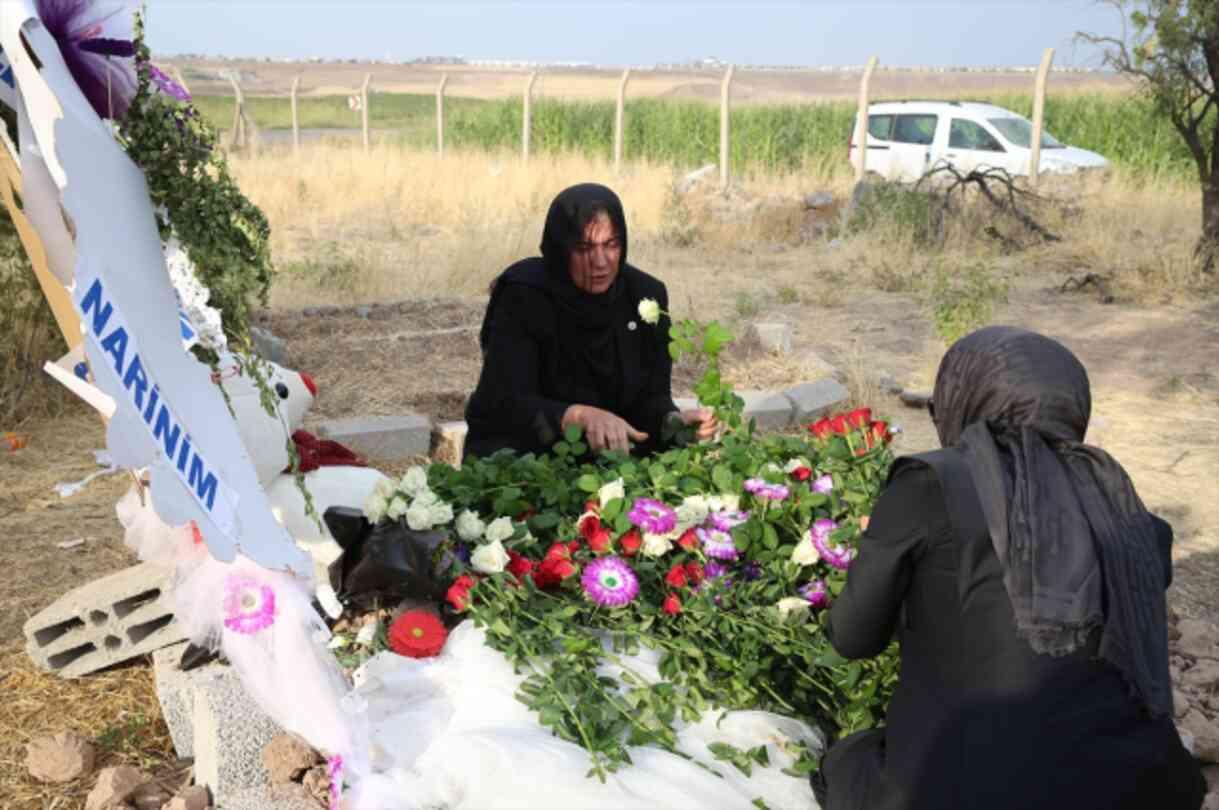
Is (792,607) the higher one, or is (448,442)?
(792,607)

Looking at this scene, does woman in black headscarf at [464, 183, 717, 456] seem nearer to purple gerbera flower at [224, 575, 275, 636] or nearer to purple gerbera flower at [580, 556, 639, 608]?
purple gerbera flower at [580, 556, 639, 608]

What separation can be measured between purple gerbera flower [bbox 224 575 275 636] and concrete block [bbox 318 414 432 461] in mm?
2880

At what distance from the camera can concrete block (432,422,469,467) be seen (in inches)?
205

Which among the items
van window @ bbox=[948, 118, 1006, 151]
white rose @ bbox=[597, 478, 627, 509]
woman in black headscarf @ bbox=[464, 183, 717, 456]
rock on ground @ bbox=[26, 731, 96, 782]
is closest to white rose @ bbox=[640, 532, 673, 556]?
white rose @ bbox=[597, 478, 627, 509]

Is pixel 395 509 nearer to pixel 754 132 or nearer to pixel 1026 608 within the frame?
pixel 1026 608

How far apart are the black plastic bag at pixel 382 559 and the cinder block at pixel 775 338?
4380mm

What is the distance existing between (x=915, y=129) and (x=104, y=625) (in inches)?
585

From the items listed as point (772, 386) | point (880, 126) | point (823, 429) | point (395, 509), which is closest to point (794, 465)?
point (823, 429)

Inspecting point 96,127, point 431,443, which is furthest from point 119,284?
point 431,443

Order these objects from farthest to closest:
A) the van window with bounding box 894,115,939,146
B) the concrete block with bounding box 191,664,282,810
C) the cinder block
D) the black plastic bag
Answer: the van window with bounding box 894,115,939,146
the cinder block
the black plastic bag
the concrete block with bounding box 191,664,282,810

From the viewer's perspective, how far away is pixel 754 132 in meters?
19.4

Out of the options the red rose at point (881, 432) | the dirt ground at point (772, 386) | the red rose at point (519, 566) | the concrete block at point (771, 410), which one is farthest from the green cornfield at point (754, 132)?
Answer: the red rose at point (519, 566)

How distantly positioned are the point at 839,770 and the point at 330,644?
120cm

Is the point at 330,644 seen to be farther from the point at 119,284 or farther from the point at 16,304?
the point at 16,304
